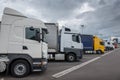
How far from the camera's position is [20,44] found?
33.7ft

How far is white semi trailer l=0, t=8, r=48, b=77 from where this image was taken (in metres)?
10.2

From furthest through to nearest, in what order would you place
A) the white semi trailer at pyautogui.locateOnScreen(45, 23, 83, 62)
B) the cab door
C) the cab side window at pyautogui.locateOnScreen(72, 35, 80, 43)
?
the cab side window at pyautogui.locateOnScreen(72, 35, 80, 43), the white semi trailer at pyautogui.locateOnScreen(45, 23, 83, 62), the cab door

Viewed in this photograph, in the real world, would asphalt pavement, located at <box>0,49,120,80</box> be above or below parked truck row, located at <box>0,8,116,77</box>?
below

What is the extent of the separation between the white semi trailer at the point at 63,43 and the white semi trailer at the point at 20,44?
647 centimetres

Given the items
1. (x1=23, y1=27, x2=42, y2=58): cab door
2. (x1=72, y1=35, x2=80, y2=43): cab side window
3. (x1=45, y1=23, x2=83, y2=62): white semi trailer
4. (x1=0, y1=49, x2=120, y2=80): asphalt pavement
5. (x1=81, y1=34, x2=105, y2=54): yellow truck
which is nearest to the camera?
(x1=0, y1=49, x2=120, y2=80): asphalt pavement

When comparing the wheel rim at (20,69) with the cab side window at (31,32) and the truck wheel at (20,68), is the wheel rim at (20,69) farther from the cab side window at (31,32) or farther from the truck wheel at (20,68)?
the cab side window at (31,32)

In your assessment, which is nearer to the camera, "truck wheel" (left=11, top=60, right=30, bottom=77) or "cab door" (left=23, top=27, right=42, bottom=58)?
"truck wheel" (left=11, top=60, right=30, bottom=77)

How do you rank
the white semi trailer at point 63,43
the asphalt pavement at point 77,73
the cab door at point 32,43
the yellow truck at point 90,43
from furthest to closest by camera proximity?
the yellow truck at point 90,43, the white semi trailer at point 63,43, the cab door at point 32,43, the asphalt pavement at point 77,73

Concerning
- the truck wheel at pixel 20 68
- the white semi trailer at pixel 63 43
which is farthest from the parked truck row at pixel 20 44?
the white semi trailer at pixel 63 43

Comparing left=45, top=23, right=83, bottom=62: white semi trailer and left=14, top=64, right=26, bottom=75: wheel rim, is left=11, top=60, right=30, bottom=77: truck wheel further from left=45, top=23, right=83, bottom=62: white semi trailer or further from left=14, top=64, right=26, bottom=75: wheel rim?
left=45, top=23, right=83, bottom=62: white semi trailer

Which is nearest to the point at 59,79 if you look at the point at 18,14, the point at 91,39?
the point at 18,14

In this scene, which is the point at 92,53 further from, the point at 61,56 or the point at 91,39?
the point at 61,56

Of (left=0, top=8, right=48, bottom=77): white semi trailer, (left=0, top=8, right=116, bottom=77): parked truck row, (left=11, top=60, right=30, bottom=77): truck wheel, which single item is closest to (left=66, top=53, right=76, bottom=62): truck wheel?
(left=0, top=8, right=116, bottom=77): parked truck row

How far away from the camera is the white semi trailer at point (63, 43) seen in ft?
56.3
